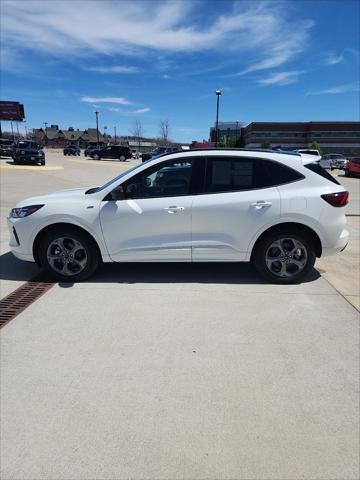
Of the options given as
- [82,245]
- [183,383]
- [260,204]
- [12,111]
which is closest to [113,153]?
[12,111]

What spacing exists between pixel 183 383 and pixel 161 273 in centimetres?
238

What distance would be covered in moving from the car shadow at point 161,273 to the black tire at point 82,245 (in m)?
0.10

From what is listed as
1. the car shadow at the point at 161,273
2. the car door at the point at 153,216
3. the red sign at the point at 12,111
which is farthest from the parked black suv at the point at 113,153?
the car door at the point at 153,216

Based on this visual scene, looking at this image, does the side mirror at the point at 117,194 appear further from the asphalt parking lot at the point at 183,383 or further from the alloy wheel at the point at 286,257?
the alloy wheel at the point at 286,257

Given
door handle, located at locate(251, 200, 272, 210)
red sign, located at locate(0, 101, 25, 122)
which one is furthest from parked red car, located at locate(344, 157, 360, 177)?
red sign, located at locate(0, 101, 25, 122)

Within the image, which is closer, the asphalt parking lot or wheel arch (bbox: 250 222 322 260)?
the asphalt parking lot

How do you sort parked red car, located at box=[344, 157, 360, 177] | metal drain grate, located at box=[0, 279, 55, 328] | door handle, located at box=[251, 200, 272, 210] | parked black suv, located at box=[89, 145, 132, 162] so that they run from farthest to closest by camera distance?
parked black suv, located at box=[89, 145, 132, 162] → parked red car, located at box=[344, 157, 360, 177] → door handle, located at box=[251, 200, 272, 210] → metal drain grate, located at box=[0, 279, 55, 328]

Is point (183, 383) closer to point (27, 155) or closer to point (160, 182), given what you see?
point (160, 182)

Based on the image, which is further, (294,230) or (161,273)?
(161,273)

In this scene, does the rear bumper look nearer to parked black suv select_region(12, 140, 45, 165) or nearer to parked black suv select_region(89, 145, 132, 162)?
parked black suv select_region(12, 140, 45, 165)

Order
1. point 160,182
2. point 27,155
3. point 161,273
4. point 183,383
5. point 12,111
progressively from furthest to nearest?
point 12,111 < point 27,155 < point 161,273 < point 160,182 < point 183,383

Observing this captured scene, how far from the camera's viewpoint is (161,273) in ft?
16.4

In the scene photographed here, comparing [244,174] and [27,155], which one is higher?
[27,155]

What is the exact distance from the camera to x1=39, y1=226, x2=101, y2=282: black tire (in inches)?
180
